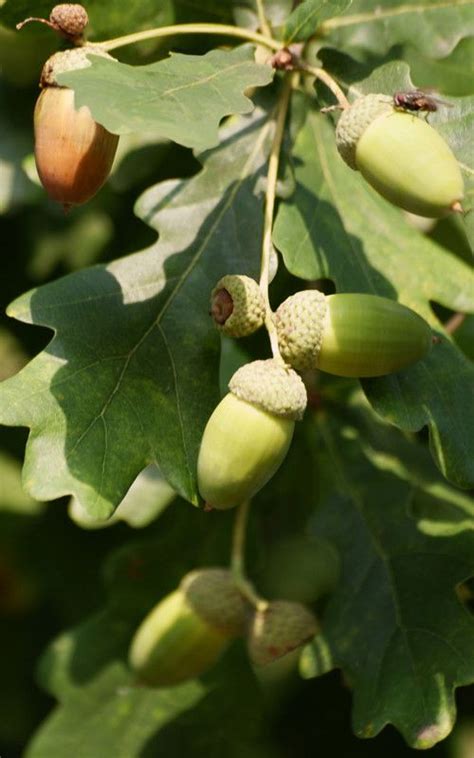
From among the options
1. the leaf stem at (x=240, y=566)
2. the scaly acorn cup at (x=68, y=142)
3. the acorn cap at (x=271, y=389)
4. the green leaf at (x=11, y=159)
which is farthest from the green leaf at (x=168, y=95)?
the leaf stem at (x=240, y=566)

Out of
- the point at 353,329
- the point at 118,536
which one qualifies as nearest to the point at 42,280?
the point at 118,536

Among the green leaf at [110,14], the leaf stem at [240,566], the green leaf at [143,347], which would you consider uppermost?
the green leaf at [110,14]

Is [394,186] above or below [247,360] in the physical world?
above

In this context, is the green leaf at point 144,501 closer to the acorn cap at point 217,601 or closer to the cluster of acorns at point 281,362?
the acorn cap at point 217,601

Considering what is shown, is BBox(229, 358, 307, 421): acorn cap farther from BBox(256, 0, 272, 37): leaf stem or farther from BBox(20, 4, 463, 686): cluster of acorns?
BBox(256, 0, 272, 37): leaf stem

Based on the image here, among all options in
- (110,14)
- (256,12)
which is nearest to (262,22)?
(256,12)

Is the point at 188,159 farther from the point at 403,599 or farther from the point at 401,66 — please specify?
the point at 403,599

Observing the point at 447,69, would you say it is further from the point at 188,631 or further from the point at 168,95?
the point at 188,631
